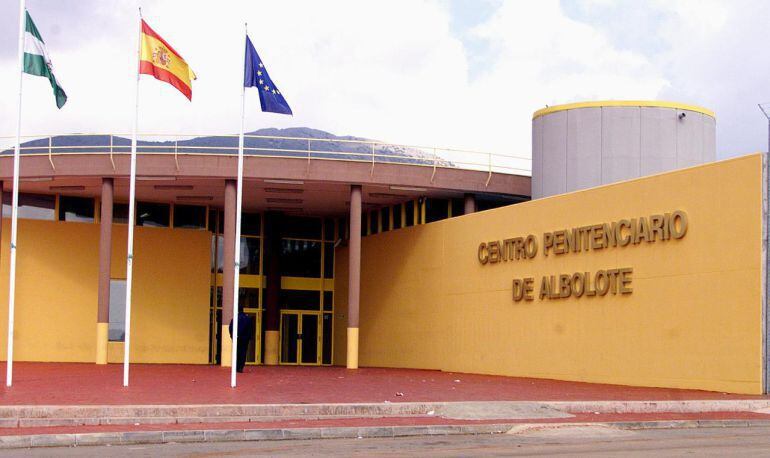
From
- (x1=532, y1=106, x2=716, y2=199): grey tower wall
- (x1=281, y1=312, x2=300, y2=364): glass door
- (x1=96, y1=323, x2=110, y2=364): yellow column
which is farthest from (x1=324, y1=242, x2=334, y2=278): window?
(x1=532, y1=106, x2=716, y2=199): grey tower wall

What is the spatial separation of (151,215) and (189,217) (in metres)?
1.53

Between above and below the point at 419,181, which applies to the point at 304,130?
above

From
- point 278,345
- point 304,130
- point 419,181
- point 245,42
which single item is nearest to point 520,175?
point 419,181

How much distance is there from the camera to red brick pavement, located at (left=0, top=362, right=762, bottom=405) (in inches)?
769

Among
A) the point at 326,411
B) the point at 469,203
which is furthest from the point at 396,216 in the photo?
the point at 326,411

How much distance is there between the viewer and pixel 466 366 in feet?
111

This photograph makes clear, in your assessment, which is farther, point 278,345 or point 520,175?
point 278,345

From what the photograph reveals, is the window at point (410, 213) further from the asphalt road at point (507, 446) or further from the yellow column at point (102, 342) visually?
the asphalt road at point (507, 446)

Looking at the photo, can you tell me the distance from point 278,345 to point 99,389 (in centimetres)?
2163

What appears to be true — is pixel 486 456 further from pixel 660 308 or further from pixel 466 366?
pixel 466 366

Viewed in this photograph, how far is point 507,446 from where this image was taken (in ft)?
46.7

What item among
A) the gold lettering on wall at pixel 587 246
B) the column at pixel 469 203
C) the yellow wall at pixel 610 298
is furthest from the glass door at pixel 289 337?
the gold lettering on wall at pixel 587 246

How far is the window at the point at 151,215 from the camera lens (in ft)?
134

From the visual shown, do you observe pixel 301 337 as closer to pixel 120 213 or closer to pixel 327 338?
pixel 327 338
